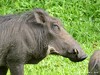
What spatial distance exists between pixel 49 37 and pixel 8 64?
62 cm

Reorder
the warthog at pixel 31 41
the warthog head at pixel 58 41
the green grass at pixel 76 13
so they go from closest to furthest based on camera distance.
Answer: the warthog at pixel 31 41 < the warthog head at pixel 58 41 < the green grass at pixel 76 13

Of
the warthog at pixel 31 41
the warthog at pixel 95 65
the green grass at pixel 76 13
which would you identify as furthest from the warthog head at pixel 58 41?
the green grass at pixel 76 13

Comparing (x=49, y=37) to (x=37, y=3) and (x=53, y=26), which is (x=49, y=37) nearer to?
(x=53, y=26)

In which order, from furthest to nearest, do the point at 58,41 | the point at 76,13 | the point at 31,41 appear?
the point at 76,13
the point at 58,41
the point at 31,41

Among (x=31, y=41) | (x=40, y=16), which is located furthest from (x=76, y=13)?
(x=31, y=41)

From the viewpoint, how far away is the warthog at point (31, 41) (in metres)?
5.57

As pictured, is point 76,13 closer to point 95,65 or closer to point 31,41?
point 95,65

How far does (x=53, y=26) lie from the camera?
575 centimetres

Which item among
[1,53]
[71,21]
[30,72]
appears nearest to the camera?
[1,53]

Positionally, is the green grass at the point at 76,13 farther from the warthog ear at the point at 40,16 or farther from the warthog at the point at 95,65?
the warthog ear at the point at 40,16

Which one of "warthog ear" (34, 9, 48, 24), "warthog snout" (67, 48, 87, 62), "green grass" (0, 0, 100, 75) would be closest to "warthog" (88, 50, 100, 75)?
"warthog snout" (67, 48, 87, 62)

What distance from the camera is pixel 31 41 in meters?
5.61

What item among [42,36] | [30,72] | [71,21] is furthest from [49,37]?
[71,21]

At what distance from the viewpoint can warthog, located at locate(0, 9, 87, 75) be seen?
5.57 meters
